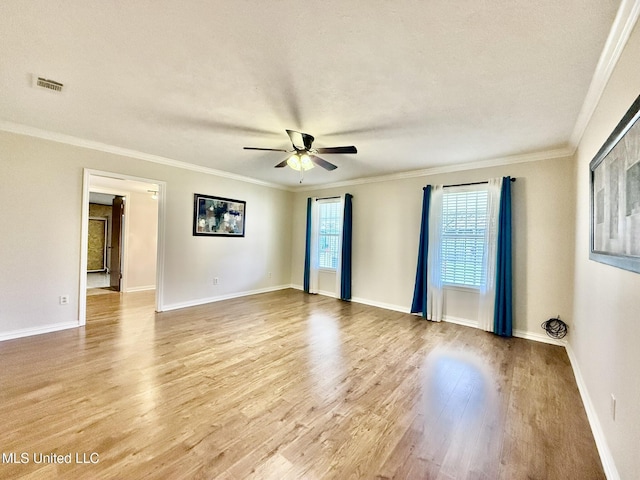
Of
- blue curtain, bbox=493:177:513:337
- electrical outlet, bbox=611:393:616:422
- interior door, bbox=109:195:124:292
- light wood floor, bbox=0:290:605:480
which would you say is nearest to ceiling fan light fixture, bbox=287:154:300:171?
light wood floor, bbox=0:290:605:480

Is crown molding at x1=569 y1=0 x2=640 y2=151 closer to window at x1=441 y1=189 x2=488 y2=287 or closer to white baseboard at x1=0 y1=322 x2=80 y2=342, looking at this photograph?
window at x1=441 y1=189 x2=488 y2=287

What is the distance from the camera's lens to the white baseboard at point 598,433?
1.46 m

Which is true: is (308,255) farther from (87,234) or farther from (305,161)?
(87,234)

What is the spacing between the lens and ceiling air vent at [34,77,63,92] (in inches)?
85.0

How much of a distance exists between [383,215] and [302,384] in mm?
3555

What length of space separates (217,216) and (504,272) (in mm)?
4880

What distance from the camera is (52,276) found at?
3.47 metres

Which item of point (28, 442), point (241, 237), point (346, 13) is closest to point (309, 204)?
point (241, 237)

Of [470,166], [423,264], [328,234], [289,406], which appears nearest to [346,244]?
[328,234]

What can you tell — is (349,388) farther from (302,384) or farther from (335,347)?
(335,347)

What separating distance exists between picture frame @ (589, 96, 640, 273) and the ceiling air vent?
3859 millimetres

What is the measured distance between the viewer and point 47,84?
7.27 feet

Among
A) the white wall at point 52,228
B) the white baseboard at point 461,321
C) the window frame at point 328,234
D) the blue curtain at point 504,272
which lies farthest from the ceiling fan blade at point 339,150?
the white baseboard at point 461,321

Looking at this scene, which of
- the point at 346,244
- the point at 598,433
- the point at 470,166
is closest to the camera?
the point at 598,433
